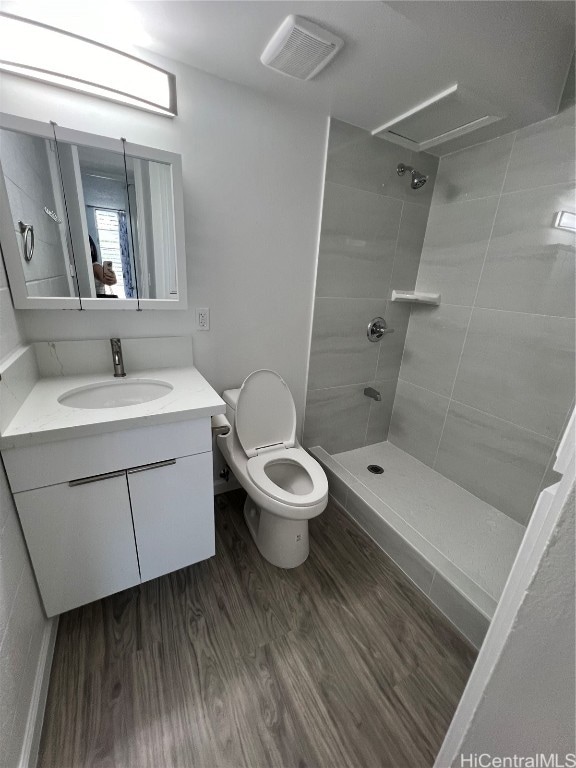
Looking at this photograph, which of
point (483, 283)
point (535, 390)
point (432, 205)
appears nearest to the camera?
point (535, 390)

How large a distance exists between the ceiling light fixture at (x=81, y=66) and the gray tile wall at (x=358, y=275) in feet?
2.67

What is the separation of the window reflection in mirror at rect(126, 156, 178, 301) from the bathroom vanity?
0.37 metres

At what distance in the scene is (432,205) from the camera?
1.87m

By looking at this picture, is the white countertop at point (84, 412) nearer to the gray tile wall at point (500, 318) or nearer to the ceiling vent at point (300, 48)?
the ceiling vent at point (300, 48)

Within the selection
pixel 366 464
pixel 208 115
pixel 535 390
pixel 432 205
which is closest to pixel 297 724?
pixel 366 464

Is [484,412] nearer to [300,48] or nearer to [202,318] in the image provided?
[202,318]

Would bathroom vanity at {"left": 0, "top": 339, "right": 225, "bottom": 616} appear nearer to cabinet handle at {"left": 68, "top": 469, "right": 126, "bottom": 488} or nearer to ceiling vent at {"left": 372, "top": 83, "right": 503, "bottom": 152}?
cabinet handle at {"left": 68, "top": 469, "right": 126, "bottom": 488}

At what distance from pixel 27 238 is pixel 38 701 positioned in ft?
4.83

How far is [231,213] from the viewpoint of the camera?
56.2 inches

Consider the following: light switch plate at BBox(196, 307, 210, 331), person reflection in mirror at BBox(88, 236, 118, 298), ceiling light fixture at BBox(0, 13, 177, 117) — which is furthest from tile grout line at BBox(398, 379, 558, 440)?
ceiling light fixture at BBox(0, 13, 177, 117)

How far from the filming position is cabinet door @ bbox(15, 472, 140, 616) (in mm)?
937

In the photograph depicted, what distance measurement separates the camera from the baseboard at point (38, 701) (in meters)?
0.81

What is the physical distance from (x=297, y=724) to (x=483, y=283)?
6.78 ft

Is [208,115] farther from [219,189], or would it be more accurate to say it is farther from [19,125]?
[19,125]
